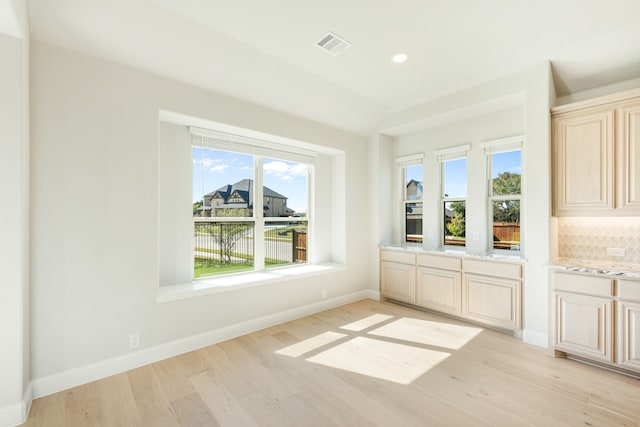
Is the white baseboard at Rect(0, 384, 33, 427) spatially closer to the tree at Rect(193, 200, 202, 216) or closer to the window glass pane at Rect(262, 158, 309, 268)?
the tree at Rect(193, 200, 202, 216)

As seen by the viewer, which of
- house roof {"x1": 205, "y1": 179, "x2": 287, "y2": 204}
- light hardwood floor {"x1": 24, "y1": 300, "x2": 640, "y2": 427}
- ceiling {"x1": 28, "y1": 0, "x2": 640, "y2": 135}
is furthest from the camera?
house roof {"x1": 205, "y1": 179, "x2": 287, "y2": 204}

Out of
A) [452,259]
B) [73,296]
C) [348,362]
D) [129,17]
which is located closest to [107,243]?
[73,296]

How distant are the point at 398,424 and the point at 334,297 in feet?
8.22

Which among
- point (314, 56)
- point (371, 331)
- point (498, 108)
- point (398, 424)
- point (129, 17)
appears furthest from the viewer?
point (498, 108)

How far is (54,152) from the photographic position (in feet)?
7.49

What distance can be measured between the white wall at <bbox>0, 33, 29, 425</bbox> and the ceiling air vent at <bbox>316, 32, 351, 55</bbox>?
2263 mm

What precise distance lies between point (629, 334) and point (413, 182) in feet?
10.0

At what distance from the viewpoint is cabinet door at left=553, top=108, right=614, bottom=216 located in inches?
109

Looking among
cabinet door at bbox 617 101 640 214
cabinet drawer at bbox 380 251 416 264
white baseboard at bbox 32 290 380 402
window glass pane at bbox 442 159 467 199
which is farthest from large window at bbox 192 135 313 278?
cabinet door at bbox 617 101 640 214

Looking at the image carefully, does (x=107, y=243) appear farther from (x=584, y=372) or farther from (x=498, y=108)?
(x=498, y=108)

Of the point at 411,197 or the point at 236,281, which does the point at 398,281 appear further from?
the point at 236,281

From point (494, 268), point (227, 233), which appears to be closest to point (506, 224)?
point (494, 268)

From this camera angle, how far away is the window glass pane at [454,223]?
4234 millimetres

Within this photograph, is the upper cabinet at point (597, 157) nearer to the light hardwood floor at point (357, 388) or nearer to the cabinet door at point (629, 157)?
the cabinet door at point (629, 157)
